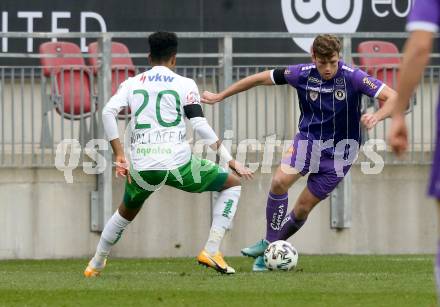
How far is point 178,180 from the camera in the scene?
11.1 metres

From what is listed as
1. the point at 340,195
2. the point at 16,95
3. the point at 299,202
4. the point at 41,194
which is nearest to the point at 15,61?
the point at 16,95

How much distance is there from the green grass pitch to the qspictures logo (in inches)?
181

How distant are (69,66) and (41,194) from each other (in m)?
1.55

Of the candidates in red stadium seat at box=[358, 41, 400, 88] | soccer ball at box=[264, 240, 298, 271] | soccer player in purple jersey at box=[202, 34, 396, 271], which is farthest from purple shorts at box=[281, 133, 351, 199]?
red stadium seat at box=[358, 41, 400, 88]

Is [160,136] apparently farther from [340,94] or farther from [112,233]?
[340,94]

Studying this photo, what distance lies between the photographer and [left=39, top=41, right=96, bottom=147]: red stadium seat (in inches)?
603

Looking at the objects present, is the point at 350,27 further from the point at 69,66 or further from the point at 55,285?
the point at 55,285

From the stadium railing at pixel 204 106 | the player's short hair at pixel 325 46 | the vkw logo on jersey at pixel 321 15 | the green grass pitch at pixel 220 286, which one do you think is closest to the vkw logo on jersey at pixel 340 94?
the player's short hair at pixel 325 46

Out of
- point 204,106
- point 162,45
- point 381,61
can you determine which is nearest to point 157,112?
point 162,45

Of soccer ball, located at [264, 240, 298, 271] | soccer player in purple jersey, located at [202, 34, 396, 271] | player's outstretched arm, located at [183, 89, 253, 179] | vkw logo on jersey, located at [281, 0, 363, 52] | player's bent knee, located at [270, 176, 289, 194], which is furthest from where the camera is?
vkw logo on jersey, located at [281, 0, 363, 52]

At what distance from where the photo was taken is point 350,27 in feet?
56.6

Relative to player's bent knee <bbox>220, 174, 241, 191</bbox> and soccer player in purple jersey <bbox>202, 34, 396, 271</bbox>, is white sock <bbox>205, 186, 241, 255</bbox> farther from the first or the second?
soccer player in purple jersey <bbox>202, 34, 396, 271</bbox>

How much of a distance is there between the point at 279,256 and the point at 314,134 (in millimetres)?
1180

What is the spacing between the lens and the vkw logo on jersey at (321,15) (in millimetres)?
17156
